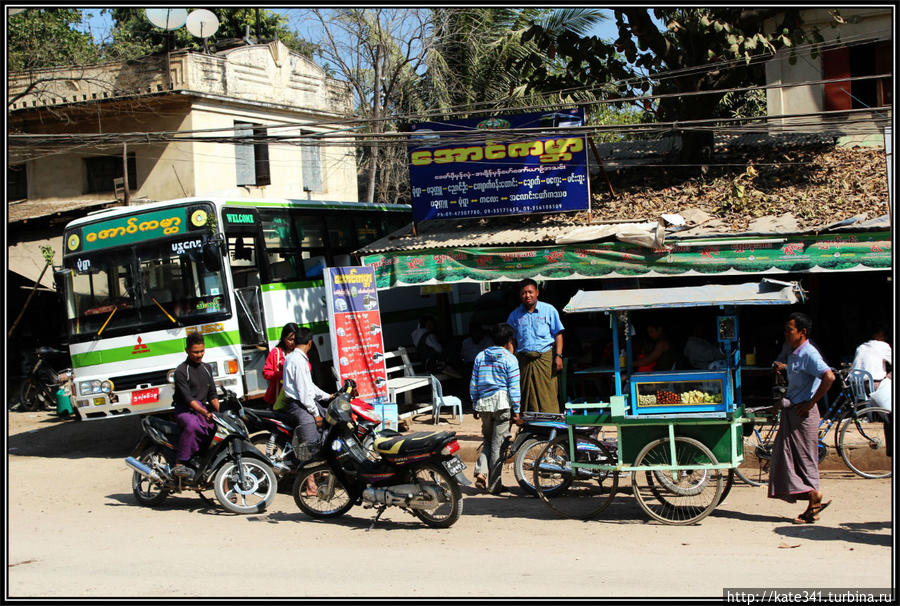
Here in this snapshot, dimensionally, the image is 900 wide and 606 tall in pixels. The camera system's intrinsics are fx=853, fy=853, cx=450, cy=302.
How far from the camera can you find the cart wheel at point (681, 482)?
7238 mm

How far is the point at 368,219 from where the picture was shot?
15.2 m

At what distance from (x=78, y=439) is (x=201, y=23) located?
10314 mm

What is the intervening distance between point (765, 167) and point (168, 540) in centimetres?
1045

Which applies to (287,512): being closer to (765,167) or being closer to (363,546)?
(363,546)

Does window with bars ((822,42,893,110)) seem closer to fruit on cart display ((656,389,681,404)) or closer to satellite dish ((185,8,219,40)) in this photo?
fruit on cart display ((656,389,681,404))

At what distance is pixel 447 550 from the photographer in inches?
262

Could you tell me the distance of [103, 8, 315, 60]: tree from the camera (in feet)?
81.8

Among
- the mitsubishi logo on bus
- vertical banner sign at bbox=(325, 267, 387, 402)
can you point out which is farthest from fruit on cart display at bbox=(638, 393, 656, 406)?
the mitsubishi logo on bus

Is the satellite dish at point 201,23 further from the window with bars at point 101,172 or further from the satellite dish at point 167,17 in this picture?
the window with bars at point 101,172

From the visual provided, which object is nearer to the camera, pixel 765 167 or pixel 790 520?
pixel 790 520

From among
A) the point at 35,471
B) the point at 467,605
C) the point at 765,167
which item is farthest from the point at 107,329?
the point at 765,167

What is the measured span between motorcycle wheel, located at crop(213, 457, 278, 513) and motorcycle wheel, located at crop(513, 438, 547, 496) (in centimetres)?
240

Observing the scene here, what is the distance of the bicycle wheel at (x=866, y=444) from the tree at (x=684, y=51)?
619cm

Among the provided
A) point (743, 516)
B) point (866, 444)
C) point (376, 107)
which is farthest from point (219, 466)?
point (376, 107)
